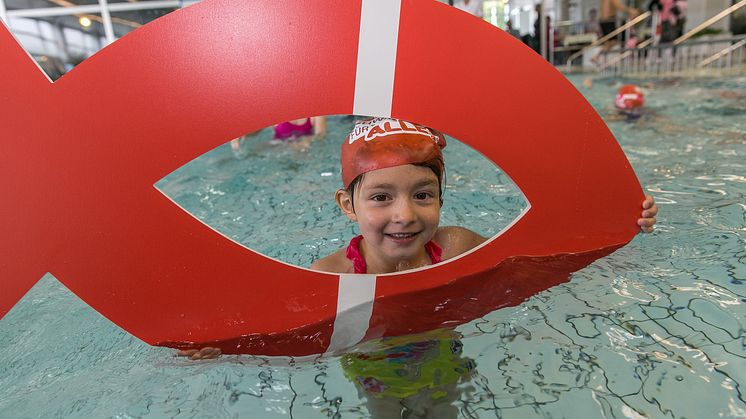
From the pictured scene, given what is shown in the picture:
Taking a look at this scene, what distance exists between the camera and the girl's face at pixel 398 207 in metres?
1.87

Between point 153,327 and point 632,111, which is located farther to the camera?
point 632,111

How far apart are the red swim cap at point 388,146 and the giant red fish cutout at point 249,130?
108mm

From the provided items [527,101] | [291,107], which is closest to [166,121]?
[291,107]

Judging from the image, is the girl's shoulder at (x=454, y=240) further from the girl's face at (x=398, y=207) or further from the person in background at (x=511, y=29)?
the person in background at (x=511, y=29)

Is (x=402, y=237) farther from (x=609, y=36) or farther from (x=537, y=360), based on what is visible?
(x=609, y=36)

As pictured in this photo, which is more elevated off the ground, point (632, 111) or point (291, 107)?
point (632, 111)

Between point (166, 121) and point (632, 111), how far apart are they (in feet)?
19.4

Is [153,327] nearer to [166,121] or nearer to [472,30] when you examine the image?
[166,121]

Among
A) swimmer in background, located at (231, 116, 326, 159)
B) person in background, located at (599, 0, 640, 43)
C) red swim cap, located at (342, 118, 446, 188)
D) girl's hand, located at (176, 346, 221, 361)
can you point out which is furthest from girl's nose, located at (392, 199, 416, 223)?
person in background, located at (599, 0, 640, 43)

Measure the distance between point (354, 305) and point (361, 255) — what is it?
1.08 ft

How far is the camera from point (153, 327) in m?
1.78

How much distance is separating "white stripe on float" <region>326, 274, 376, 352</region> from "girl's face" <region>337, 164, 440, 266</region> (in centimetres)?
14

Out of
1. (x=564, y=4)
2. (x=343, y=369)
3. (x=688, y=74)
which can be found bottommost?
(x=343, y=369)

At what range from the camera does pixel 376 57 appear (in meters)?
1.76
